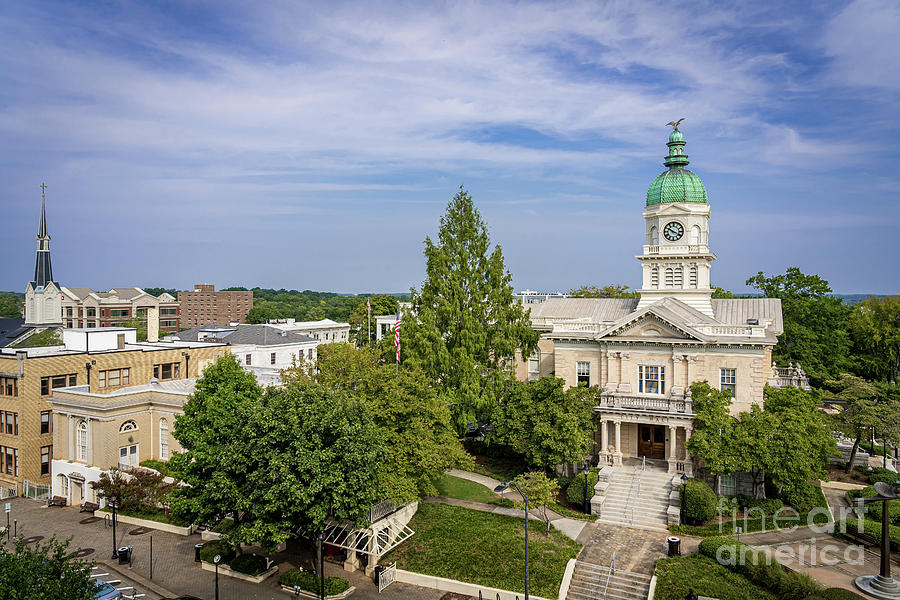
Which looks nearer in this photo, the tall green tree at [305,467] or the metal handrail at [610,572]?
the tall green tree at [305,467]

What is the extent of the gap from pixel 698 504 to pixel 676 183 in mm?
25610

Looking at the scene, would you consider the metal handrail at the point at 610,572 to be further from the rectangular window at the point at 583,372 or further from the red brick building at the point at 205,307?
the red brick building at the point at 205,307

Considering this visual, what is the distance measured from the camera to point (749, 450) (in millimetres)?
34375

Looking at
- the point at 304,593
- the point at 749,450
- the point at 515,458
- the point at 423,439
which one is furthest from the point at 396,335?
the point at 749,450

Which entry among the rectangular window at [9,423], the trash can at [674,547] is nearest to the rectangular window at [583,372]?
the trash can at [674,547]

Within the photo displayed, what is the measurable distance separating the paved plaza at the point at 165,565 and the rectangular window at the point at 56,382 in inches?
347

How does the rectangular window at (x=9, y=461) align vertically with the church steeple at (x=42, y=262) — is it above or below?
below

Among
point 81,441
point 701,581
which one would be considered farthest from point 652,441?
point 81,441

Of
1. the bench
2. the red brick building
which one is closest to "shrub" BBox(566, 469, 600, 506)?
the bench

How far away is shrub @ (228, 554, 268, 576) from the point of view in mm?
30266

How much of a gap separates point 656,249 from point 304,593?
3568 cm

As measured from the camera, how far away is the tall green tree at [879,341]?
6769 cm

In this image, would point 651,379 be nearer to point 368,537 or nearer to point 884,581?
point 884,581

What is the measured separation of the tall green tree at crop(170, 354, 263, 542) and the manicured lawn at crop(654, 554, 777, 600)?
1870cm
